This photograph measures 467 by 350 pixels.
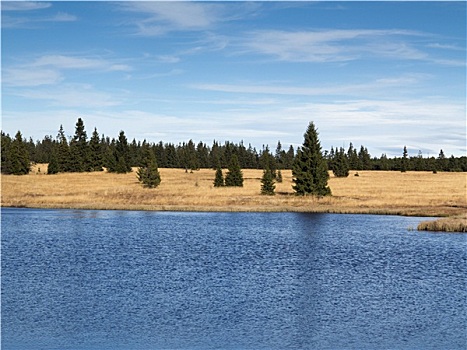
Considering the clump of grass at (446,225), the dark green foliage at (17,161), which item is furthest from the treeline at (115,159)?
the clump of grass at (446,225)

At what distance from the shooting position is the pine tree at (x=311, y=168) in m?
72.8

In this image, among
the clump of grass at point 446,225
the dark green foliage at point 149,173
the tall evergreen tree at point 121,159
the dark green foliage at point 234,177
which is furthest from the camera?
the tall evergreen tree at point 121,159

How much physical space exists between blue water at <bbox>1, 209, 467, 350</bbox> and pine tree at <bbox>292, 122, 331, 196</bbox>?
2537 centimetres

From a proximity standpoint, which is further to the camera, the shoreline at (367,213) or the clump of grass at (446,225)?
the shoreline at (367,213)

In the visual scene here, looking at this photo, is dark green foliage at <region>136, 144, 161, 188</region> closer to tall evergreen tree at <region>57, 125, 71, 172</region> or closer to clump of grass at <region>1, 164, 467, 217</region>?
clump of grass at <region>1, 164, 467, 217</region>

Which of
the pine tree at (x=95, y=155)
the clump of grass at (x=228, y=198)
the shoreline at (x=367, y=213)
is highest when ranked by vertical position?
the pine tree at (x=95, y=155)

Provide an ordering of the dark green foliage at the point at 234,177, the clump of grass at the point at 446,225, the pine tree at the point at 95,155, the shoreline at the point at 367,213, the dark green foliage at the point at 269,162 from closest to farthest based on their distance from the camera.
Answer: the clump of grass at the point at 446,225 → the shoreline at the point at 367,213 → the dark green foliage at the point at 234,177 → the dark green foliage at the point at 269,162 → the pine tree at the point at 95,155

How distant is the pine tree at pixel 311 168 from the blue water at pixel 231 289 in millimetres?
25371

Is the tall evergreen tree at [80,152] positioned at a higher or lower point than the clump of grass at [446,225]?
higher

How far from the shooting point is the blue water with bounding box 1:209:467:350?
18453 mm

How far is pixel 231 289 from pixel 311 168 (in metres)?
48.9

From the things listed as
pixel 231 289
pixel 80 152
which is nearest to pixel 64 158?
pixel 80 152

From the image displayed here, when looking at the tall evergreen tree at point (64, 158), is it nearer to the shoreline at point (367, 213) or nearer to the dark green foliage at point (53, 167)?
the dark green foliage at point (53, 167)

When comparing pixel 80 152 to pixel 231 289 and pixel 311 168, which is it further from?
pixel 231 289
